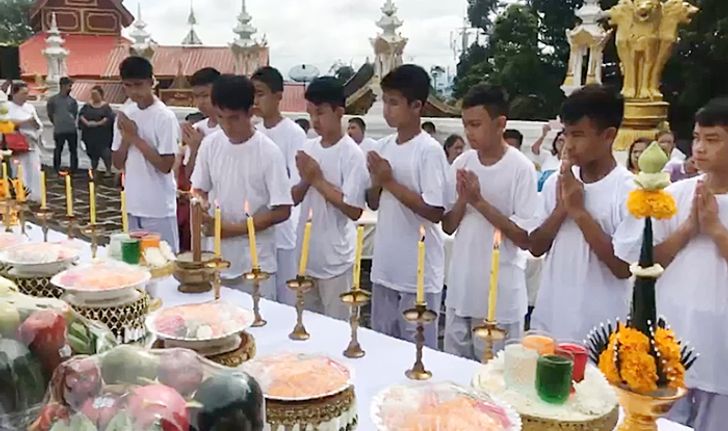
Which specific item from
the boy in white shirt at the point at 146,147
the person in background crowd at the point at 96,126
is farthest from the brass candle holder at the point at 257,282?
the person in background crowd at the point at 96,126

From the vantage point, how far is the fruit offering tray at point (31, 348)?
0.91 m

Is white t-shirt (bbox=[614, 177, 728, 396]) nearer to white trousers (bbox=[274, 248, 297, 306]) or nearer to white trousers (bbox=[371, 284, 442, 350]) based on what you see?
white trousers (bbox=[371, 284, 442, 350])

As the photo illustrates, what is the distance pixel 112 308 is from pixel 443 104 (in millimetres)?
7653

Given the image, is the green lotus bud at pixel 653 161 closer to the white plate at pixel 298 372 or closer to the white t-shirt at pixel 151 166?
the white plate at pixel 298 372

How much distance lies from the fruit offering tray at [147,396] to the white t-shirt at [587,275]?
1529 millimetres

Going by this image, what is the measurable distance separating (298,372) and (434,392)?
25cm

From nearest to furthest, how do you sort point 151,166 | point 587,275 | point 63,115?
point 587,275 < point 151,166 < point 63,115

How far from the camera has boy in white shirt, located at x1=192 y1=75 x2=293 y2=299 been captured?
2.71 metres

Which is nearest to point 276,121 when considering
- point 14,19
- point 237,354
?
point 237,354

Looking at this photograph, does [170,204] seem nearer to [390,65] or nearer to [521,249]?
[521,249]

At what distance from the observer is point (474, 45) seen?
707 inches

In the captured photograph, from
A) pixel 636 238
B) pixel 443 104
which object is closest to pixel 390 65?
pixel 443 104

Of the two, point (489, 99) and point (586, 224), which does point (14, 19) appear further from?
point (586, 224)

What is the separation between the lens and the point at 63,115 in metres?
9.62
